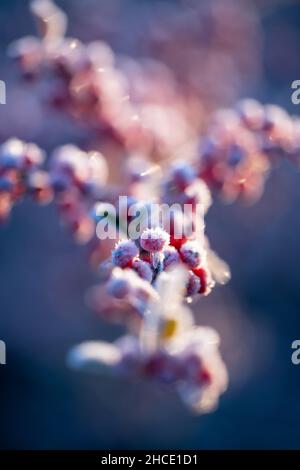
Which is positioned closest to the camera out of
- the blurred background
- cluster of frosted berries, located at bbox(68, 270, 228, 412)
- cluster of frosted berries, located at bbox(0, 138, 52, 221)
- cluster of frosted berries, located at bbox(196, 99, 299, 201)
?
cluster of frosted berries, located at bbox(68, 270, 228, 412)

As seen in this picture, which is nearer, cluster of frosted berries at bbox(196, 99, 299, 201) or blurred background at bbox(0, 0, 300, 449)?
cluster of frosted berries at bbox(196, 99, 299, 201)

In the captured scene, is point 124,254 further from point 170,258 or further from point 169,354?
point 169,354

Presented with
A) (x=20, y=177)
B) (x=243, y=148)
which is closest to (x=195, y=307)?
(x=243, y=148)

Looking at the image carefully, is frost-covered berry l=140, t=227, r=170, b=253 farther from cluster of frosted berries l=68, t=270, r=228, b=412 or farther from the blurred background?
the blurred background

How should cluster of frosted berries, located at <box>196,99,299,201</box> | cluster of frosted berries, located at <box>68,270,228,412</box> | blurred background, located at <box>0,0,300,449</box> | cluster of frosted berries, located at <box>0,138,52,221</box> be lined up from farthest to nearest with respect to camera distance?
blurred background, located at <box>0,0,300,449</box>
cluster of frosted berries, located at <box>196,99,299,201</box>
cluster of frosted berries, located at <box>0,138,52,221</box>
cluster of frosted berries, located at <box>68,270,228,412</box>

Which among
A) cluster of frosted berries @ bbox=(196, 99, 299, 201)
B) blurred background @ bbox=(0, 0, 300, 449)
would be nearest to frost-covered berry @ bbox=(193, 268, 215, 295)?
cluster of frosted berries @ bbox=(196, 99, 299, 201)

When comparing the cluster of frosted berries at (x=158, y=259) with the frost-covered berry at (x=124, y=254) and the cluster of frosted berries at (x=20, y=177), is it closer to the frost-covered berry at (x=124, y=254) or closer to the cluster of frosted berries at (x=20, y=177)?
the frost-covered berry at (x=124, y=254)
